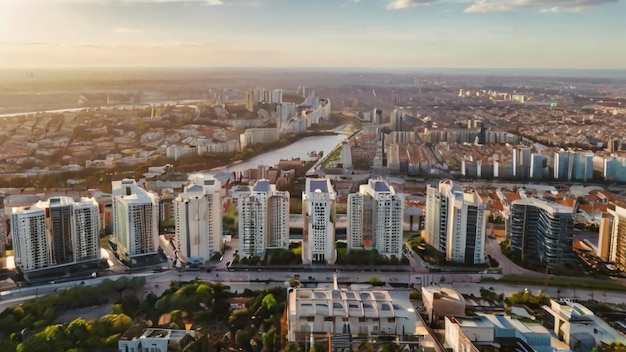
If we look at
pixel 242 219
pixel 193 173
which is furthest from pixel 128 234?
pixel 193 173

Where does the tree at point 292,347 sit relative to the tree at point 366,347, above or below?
below

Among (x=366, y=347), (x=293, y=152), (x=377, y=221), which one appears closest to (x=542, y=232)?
(x=377, y=221)

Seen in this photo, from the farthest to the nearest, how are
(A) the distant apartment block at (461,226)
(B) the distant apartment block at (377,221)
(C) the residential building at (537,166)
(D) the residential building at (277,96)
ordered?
(D) the residential building at (277,96) → (C) the residential building at (537,166) → (B) the distant apartment block at (377,221) → (A) the distant apartment block at (461,226)

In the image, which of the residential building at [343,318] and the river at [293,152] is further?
the river at [293,152]

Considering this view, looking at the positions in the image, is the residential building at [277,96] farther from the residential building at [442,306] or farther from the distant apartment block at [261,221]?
the residential building at [442,306]

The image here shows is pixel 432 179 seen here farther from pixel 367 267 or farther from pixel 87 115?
pixel 87 115

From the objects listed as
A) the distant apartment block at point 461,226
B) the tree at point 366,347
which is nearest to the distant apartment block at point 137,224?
the tree at point 366,347

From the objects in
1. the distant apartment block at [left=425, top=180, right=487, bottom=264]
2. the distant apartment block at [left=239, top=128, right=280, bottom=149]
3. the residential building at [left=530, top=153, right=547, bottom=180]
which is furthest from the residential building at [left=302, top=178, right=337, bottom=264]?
the distant apartment block at [left=239, top=128, right=280, bottom=149]
